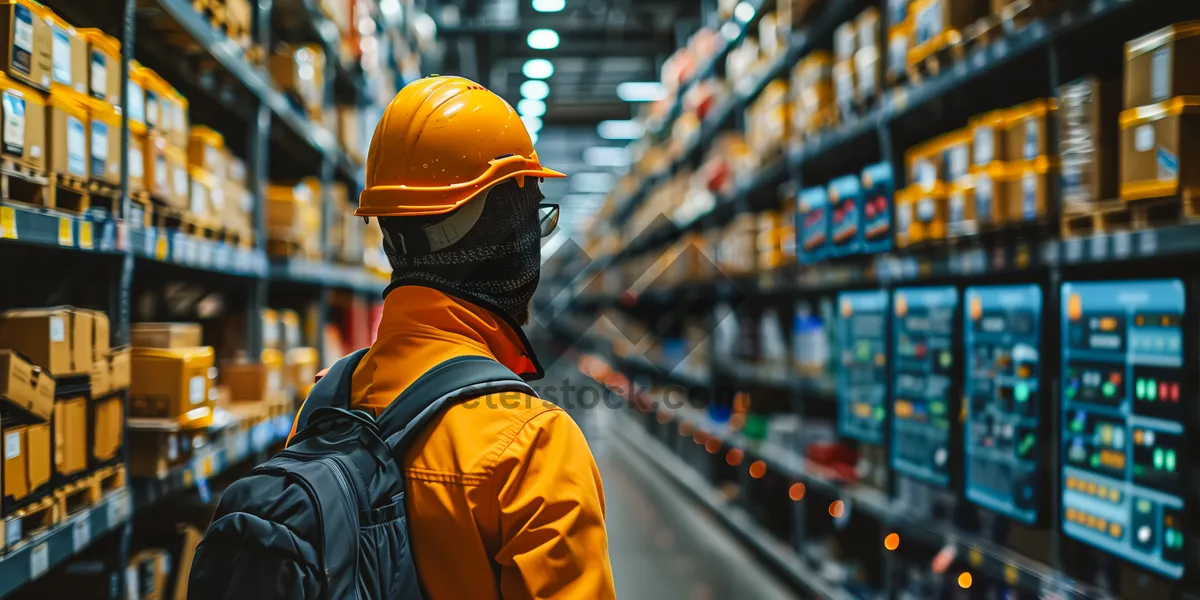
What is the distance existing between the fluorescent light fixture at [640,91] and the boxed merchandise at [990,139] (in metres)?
10.5

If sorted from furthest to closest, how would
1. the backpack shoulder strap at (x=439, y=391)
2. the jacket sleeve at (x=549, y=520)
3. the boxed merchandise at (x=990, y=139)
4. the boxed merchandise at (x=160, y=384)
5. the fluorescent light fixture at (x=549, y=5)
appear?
1. the fluorescent light fixture at (x=549, y=5)
2. the boxed merchandise at (x=990, y=139)
3. the boxed merchandise at (x=160, y=384)
4. the backpack shoulder strap at (x=439, y=391)
5. the jacket sleeve at (x=549, y=520)

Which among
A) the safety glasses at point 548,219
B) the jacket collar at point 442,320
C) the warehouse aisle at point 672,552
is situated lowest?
the warehouse aisle at point 672,552

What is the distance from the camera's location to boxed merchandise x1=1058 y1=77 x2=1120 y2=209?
7.68 feet

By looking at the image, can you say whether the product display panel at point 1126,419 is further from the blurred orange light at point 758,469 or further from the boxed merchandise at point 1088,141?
the blurred orange light at point 758,469

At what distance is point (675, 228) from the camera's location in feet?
27.5

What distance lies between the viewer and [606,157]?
20562 mm

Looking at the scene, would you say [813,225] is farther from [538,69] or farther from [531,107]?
[531,107]

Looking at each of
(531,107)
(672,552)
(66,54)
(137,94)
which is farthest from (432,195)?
(531,107)

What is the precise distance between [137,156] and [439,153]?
1628 millimetres

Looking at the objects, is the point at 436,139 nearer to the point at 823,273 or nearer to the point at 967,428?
the point at 967,428

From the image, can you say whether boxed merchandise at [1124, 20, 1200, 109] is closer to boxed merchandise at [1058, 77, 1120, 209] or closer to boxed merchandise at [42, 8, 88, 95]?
boxed merchandise at [1058, 77, 1120, 209]

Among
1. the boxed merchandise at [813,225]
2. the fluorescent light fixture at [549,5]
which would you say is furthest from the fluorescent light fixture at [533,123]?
the boxed merchandise at [813,225]

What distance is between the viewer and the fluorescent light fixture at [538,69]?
477 inches

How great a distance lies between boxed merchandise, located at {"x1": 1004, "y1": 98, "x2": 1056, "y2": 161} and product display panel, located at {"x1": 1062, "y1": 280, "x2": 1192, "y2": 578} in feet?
1.53
